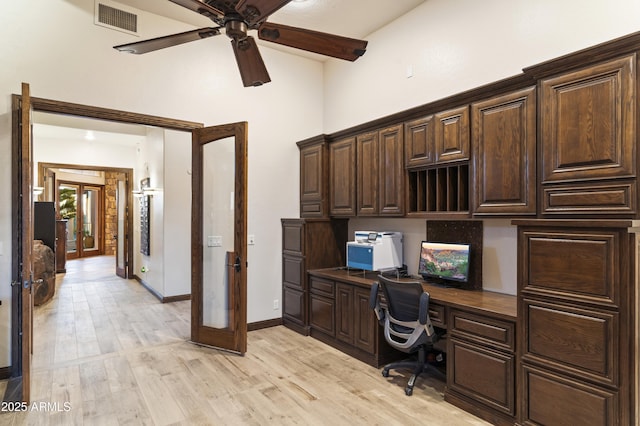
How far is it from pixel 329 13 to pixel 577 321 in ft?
11.8

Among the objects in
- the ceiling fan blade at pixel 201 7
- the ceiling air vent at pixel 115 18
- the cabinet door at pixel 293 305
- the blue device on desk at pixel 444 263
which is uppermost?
the ceiling air vent at pixel 115 18

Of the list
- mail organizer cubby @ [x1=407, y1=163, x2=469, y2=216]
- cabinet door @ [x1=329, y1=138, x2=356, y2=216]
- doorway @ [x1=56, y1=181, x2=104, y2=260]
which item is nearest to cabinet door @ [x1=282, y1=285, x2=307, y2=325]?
cabinet door @ [x1=329, y1=138, x2=356, y2=216]

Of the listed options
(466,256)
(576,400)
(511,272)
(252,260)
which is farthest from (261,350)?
(576,400)

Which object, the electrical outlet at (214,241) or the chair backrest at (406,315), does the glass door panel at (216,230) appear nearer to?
the electrical outlet at (214,241)

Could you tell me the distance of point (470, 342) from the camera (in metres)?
2.71

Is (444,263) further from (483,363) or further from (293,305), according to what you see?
(293,305)

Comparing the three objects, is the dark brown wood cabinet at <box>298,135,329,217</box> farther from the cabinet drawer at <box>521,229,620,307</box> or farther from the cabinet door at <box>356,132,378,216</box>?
the cabinet drawer at <box>521,229,620,307</box>

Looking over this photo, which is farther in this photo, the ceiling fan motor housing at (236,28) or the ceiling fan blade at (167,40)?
the ceiling fan blade at (167,40)

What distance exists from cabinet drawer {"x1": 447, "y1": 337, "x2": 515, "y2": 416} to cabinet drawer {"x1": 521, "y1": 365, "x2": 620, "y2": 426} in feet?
0.39

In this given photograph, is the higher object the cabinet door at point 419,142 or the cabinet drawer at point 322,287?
the cabinet door at point 419,142

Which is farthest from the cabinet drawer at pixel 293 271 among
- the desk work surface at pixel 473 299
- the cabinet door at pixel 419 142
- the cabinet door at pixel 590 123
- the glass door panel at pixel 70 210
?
the glass door panel at pixel 70 210

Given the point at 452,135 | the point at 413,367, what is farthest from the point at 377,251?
the point at 452,135

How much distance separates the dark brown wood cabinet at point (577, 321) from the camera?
1938 millimetres

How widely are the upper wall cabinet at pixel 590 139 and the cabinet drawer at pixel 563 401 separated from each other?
1002 millimetres
